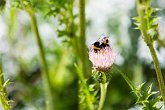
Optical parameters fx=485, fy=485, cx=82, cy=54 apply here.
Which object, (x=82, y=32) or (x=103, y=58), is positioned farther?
(x=82, y=32)

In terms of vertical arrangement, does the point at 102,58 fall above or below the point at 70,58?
above

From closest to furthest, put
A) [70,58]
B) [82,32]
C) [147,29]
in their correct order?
[147,29]
[82,32]
[70,58]

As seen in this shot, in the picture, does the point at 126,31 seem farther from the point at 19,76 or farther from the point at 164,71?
the point at 19,76

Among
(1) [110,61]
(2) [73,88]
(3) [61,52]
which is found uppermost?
(1) [110,61]

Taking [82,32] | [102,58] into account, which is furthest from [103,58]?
[82,32]

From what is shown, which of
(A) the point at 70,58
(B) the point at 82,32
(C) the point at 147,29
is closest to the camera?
(C) the point at 147,29

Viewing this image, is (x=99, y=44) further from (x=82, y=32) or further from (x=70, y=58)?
(x=70, y=58)

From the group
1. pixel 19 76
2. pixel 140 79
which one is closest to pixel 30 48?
pixel 19 76

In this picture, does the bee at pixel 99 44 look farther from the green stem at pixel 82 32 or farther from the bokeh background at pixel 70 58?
the bokeh background at pixel 70 58
